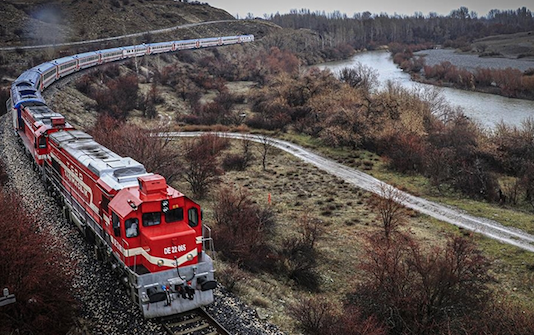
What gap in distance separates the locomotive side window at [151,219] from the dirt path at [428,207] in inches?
849

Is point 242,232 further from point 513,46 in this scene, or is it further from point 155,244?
point 513,46

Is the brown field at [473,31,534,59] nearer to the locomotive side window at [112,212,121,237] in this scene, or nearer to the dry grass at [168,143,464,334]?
the dry grass at [168,143,464,334]

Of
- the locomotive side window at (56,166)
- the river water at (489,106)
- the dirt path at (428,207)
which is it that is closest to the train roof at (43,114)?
the locomotive side window at (56,166)

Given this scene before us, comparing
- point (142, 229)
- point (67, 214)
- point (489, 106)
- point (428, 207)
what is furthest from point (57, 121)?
point (489, 106)

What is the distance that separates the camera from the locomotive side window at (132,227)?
49.1ft

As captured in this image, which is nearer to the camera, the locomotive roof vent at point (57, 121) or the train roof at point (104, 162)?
the train roof at point (104, 162)

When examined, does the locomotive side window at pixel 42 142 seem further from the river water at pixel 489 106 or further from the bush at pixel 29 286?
the river water at pixel 489 106

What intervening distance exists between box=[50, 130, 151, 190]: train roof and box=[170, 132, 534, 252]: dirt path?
16.0m

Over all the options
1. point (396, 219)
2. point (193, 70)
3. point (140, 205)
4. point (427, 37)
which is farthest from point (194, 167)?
point (427, 37)

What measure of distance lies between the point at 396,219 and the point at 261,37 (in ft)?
366

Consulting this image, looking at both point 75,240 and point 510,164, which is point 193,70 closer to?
point 510,164

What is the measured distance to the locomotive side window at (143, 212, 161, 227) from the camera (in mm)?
15156

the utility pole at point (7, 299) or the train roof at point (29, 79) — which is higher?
the train roof at point (29, 79)

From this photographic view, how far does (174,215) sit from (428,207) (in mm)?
23695
